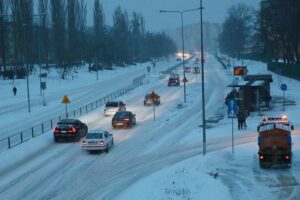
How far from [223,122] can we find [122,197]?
23.1 metres

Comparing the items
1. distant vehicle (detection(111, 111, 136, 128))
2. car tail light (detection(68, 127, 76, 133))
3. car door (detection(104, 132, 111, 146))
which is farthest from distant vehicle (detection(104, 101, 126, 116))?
car door (detection(104, 132, 111, 146))

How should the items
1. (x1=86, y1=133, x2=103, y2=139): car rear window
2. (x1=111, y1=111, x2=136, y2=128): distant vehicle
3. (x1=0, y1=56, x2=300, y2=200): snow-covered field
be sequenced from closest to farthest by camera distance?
(x1=0, y1=56, x2=300, y2=200): snow-covered field < (x1=86, y1=133, x2=103, y2=139): car rear window < (x1=111, y1=111, x2=136, y2=128): distant vehicle

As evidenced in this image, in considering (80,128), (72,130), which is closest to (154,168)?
(72,130)

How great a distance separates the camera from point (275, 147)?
26.4 metres

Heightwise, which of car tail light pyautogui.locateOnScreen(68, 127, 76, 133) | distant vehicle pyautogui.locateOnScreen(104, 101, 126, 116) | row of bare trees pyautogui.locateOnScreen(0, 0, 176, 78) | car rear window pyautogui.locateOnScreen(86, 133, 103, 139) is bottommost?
distant vehicle pyautogui.locateOnScreen(104, 101, 126, 116)

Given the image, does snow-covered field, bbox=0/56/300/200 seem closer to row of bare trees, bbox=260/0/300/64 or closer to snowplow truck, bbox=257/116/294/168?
snowplow truck, bbox=257/116/294/168

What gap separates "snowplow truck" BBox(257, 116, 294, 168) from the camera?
1033 inches

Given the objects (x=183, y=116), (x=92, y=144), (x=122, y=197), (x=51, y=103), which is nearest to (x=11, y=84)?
(x=51, y=103)

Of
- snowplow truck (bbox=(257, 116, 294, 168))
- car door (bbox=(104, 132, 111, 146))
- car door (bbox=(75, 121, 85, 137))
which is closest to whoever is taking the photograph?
snowplow truck (bbox=(257, 116, 294, 168))

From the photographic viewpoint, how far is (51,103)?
64500 mm

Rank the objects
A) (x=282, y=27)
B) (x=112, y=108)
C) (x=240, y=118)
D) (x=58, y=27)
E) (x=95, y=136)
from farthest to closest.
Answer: (x=58, y=27) < (x=282, y=27) < (x=112, y=108) < (x=240, y=118) < (x=95, y=136)

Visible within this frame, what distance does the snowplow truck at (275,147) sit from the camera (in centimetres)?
2625

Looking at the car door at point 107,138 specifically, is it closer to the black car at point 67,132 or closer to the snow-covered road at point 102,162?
the snow-covered road at point 102,162

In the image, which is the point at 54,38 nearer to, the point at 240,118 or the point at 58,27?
the point at 58,27
